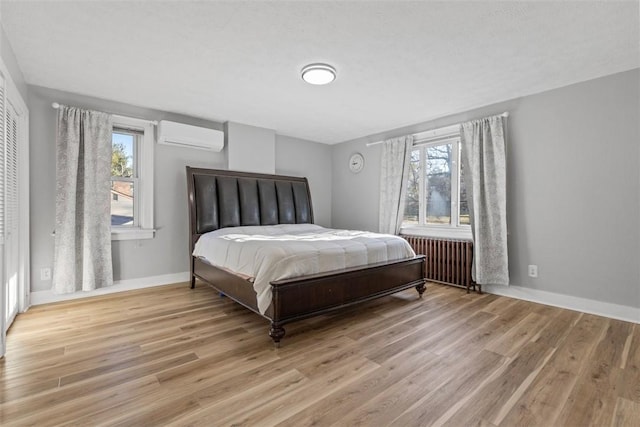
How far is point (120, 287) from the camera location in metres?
3.59

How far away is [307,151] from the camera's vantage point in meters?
5.54

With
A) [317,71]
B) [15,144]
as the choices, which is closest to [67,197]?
[15,144]

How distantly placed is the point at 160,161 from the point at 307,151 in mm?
2541

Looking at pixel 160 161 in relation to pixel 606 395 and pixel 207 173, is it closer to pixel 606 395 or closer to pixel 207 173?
pixel 207 173

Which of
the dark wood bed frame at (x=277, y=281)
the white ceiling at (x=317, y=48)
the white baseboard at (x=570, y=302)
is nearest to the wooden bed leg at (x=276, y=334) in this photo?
the dark wood bed frame at (x=277, y=281)

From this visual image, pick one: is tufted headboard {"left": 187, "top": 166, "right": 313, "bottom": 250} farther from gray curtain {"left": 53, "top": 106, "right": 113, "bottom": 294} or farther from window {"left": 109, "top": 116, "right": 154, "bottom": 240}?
gray curtain {"left": 53, "top": 106, "right": 113, "bottom": 294}

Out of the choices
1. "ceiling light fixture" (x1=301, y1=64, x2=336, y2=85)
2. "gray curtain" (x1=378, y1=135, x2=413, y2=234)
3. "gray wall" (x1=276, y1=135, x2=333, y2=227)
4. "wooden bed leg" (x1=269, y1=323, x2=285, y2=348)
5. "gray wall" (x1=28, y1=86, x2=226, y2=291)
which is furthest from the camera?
"gray wall" (x1=276, y1=135, x2=333, y2=227)

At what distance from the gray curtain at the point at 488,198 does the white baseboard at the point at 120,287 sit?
12.8 feet

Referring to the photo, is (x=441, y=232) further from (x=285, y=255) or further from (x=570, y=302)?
(x=285, y=255)

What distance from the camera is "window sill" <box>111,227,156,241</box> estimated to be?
3.58 m

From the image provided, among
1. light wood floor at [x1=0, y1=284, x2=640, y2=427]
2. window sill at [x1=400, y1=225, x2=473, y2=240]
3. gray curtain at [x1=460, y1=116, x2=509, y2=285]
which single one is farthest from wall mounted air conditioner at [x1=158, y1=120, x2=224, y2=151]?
gray curtain at [x1=460, y1=116, x2=509, y2=285]

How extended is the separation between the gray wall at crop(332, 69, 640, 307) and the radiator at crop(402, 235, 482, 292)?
0.48m

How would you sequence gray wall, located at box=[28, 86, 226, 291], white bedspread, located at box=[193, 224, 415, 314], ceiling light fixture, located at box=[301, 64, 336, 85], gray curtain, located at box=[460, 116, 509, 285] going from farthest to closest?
gray curtain, located at box=[460, 116, 509, 285] < gray wall, located at box=[28, 86, 226, 291] < ceiling light fixture, located at box=[301, 64, 336, 85] < white bedspread, located at box=[193, 224, 415, 314]

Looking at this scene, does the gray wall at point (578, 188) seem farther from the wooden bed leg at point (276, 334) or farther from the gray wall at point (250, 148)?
the gray wall at point (250, 148)
